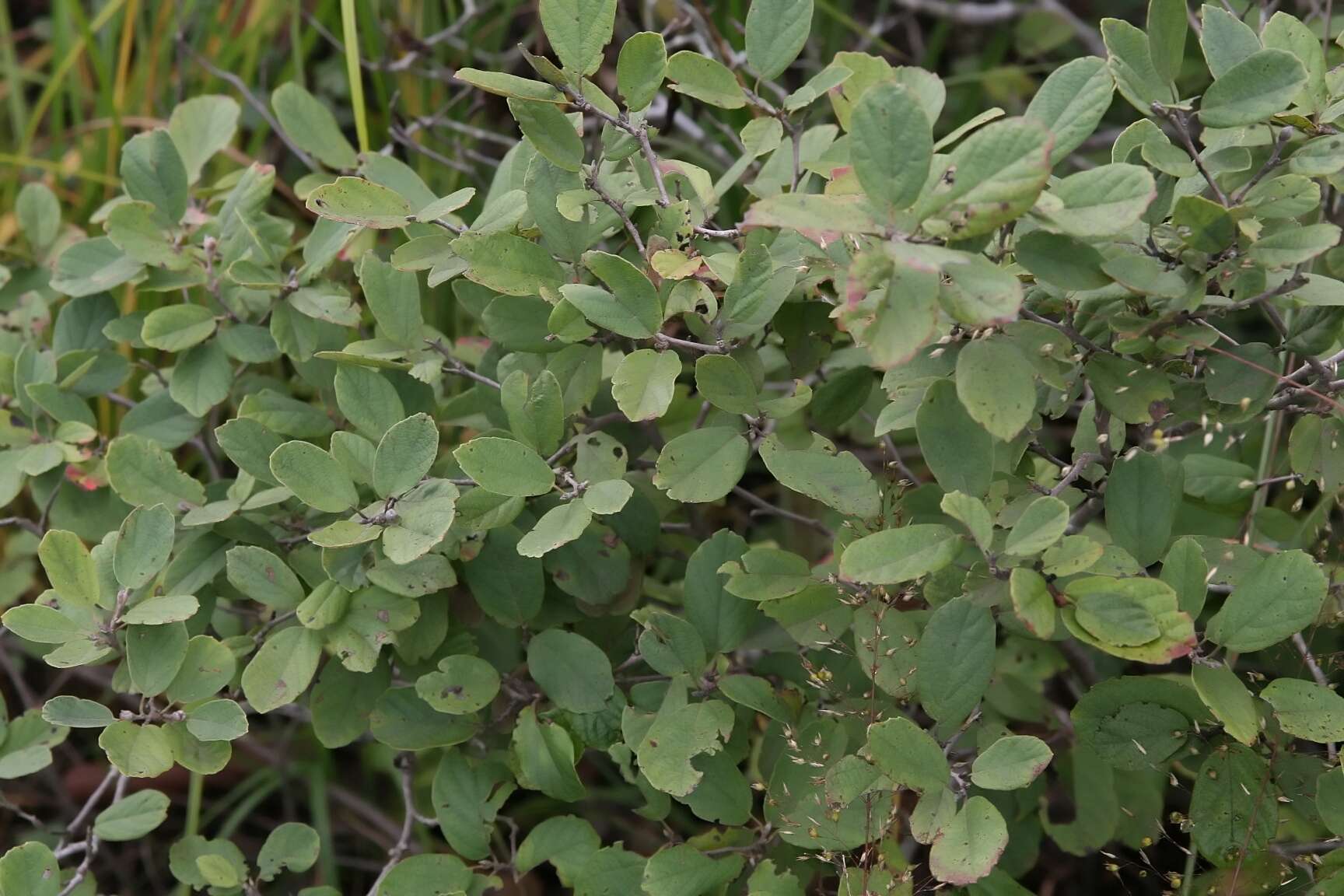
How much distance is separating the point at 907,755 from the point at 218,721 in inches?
25.6

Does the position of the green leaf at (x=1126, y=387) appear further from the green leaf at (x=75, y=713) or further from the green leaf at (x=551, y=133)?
the green leaf at (x=75, y=713)

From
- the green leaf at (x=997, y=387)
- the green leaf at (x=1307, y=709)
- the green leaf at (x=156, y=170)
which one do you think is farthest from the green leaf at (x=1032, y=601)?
the green leaf at (x=156, y=170)

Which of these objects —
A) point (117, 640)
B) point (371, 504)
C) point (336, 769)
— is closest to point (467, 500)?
point (371, 504)

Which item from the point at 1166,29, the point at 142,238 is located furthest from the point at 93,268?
the point at 1166,29

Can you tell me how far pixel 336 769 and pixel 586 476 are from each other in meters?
1.15

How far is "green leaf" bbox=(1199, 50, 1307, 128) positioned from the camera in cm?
93

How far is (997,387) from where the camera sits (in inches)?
36.6

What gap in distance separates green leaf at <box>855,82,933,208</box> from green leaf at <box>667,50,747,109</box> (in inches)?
12.8

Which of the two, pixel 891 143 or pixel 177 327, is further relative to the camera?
pixel 177 327

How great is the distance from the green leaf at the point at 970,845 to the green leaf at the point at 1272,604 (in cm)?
26

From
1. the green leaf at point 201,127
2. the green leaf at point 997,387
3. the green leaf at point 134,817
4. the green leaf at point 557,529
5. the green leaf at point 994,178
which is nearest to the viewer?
the green leaf at point 994,178

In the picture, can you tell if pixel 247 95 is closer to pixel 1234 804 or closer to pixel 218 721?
pixel 218 721

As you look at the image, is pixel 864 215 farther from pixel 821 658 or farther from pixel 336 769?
pixel 336 769

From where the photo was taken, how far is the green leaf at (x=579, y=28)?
1036mm
